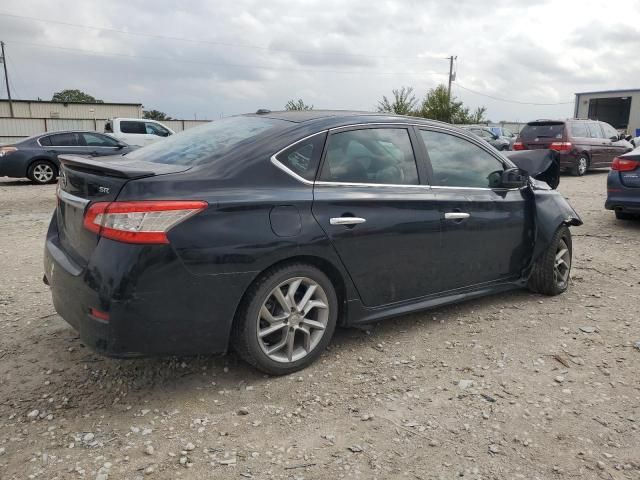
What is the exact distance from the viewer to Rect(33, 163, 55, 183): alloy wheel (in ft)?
43.2

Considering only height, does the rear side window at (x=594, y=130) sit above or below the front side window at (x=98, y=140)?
above

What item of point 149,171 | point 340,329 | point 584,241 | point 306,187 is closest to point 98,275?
point 149,171

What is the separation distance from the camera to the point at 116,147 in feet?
45.1

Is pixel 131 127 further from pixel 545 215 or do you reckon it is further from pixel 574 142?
pixel 545 215

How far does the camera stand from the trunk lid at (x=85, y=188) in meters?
2.75

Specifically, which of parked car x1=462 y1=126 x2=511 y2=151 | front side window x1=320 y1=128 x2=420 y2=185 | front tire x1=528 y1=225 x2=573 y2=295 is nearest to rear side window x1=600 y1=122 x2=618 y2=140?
parked car x1=462 y1=126 x2=511 y2=151

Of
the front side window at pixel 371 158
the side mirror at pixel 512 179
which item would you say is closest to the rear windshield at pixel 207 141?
the front side window at pixel 371 158

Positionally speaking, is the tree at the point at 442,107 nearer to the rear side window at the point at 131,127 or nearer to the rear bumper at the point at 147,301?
the rear side window at the point at 131,127

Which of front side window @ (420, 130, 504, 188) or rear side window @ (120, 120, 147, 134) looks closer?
front side window @ (420, 130, 504, 188)

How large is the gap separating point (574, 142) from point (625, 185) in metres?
8.67

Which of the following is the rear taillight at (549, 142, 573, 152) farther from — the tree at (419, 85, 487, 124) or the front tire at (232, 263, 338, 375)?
the tree at (419, 85, 487, 124)

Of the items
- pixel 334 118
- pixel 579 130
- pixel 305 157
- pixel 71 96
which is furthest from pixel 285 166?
pixel 71 96

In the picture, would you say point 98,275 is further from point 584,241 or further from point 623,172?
point 623,172

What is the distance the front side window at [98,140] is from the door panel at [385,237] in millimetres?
11969
